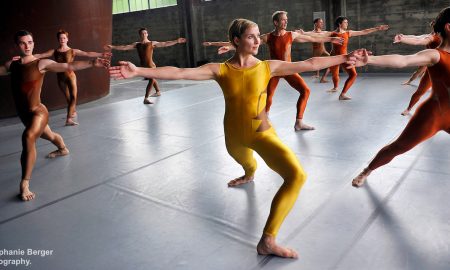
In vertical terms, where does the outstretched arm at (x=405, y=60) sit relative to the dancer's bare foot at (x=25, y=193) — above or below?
above

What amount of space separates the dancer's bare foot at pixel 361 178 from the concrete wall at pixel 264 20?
30.0 feet

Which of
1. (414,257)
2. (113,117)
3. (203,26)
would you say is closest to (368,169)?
(414,257)

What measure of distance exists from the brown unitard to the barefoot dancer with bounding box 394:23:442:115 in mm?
3908

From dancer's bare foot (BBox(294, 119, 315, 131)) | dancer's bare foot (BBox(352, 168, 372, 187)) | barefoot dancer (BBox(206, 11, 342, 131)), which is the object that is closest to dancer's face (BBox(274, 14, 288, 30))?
barefoot dancer (BBox(206, 11, 342, 131))

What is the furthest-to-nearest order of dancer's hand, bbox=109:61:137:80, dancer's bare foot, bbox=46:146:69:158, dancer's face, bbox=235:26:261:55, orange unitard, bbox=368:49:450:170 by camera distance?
dancer's bare foot, bbox=46:146:69:158 < orange unitard, bbox=368:49:450:170 < dancer's face, bbox=235:26:261:55 < dancer's hand, bbox=109:61:137:80

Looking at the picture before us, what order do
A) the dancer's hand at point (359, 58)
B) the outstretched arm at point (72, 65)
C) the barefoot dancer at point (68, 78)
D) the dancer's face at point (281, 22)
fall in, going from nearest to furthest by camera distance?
the dancer's hand at point (359, 58), the outstretched arm at point (72, 65), the dancer's face at point (281, 22), the barefoot dancer at point (68, 78)

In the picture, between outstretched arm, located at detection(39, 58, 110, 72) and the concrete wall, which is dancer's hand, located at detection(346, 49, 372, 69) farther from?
the concrete wall

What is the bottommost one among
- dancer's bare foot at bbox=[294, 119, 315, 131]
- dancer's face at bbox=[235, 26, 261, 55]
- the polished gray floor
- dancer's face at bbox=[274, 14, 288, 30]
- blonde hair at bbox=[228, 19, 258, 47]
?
the polished gray floor

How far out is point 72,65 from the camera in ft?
12.6

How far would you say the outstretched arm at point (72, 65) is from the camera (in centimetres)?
340

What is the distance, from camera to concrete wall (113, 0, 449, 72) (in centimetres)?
1170

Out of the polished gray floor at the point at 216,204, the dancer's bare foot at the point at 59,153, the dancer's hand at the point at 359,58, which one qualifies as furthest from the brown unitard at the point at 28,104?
the dancer's hand at the point at 359,58

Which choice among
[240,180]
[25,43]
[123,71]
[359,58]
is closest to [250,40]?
[359,58]

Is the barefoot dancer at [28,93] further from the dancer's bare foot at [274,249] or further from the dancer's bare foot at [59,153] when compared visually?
the dancer's bare foot at [274,249]
